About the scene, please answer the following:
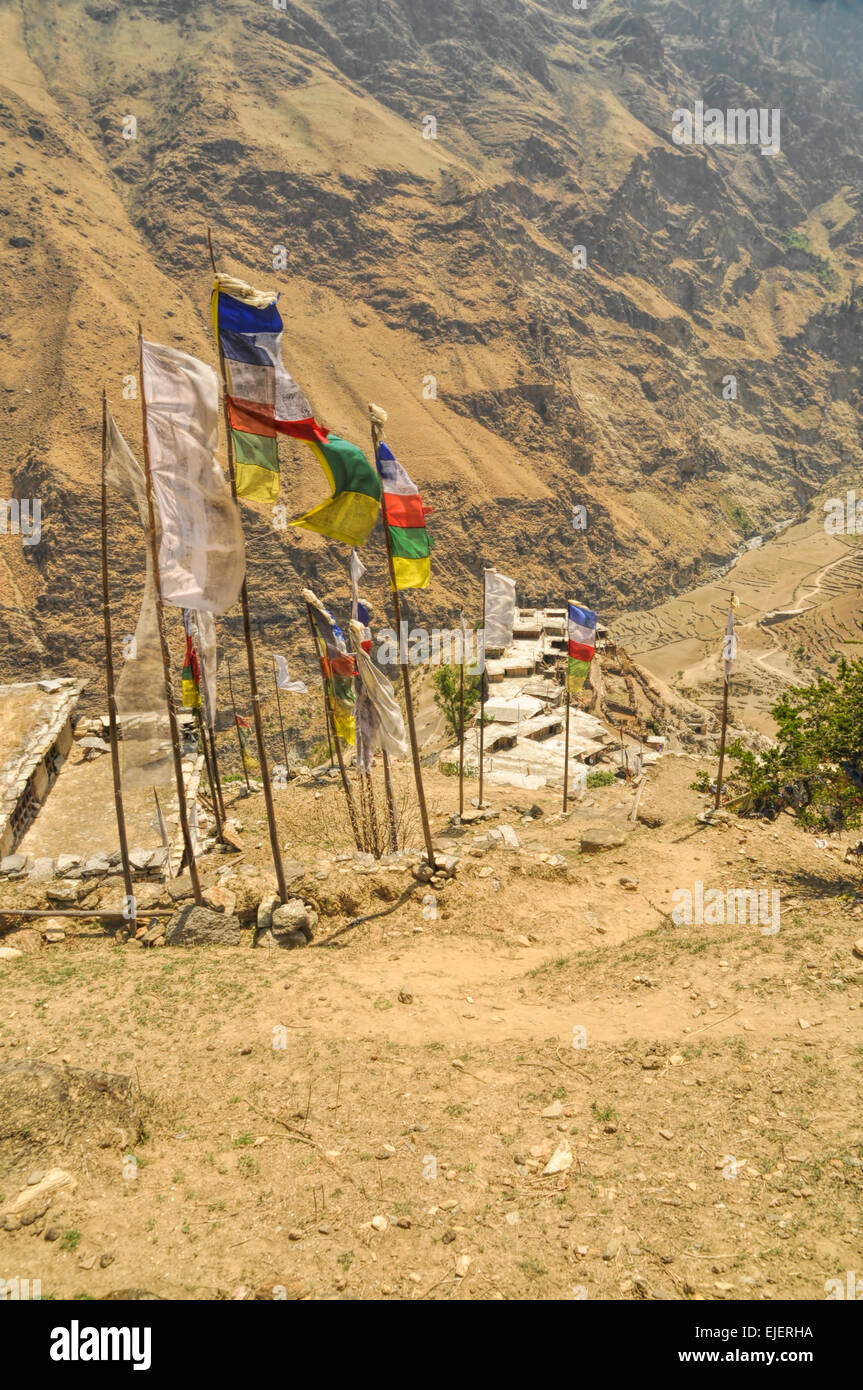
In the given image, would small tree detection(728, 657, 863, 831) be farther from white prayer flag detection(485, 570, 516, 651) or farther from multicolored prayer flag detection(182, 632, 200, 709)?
multicolored prayer flag detection(182, 632, 200, 709)

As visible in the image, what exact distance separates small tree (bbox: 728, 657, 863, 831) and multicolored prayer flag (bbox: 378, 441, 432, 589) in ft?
26.1

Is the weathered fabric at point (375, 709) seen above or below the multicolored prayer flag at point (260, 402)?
below

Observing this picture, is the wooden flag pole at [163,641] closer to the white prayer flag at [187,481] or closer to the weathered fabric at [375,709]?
the white prayer flag at [187,481]

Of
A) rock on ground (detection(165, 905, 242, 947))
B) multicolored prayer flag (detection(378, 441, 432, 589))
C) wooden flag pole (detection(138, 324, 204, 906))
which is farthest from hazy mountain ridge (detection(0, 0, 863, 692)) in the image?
multicolored prayer flag (detection(378, 441, 432, 589))

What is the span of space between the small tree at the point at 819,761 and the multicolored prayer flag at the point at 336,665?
873 cm

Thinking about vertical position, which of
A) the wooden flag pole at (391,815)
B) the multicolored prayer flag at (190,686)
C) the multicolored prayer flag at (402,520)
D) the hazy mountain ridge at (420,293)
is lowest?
the wooden flag pole at (391,815)

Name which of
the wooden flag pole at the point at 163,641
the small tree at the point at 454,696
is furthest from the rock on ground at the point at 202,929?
the small tree at the point at 454,696

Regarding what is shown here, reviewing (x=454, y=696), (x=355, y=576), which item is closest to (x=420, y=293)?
(x=454, y=696)

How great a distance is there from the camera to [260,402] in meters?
9.44

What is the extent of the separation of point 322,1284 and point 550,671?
37.5 meters

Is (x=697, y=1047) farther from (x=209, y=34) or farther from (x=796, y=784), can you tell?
(x=209, y=34)

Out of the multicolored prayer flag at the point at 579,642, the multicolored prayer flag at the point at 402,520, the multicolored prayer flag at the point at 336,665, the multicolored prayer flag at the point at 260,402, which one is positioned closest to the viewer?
the multicolored prayer flag at the point at 260,402

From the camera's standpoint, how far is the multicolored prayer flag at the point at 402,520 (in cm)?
1176

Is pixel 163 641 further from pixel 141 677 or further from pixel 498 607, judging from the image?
pixel 498 607
